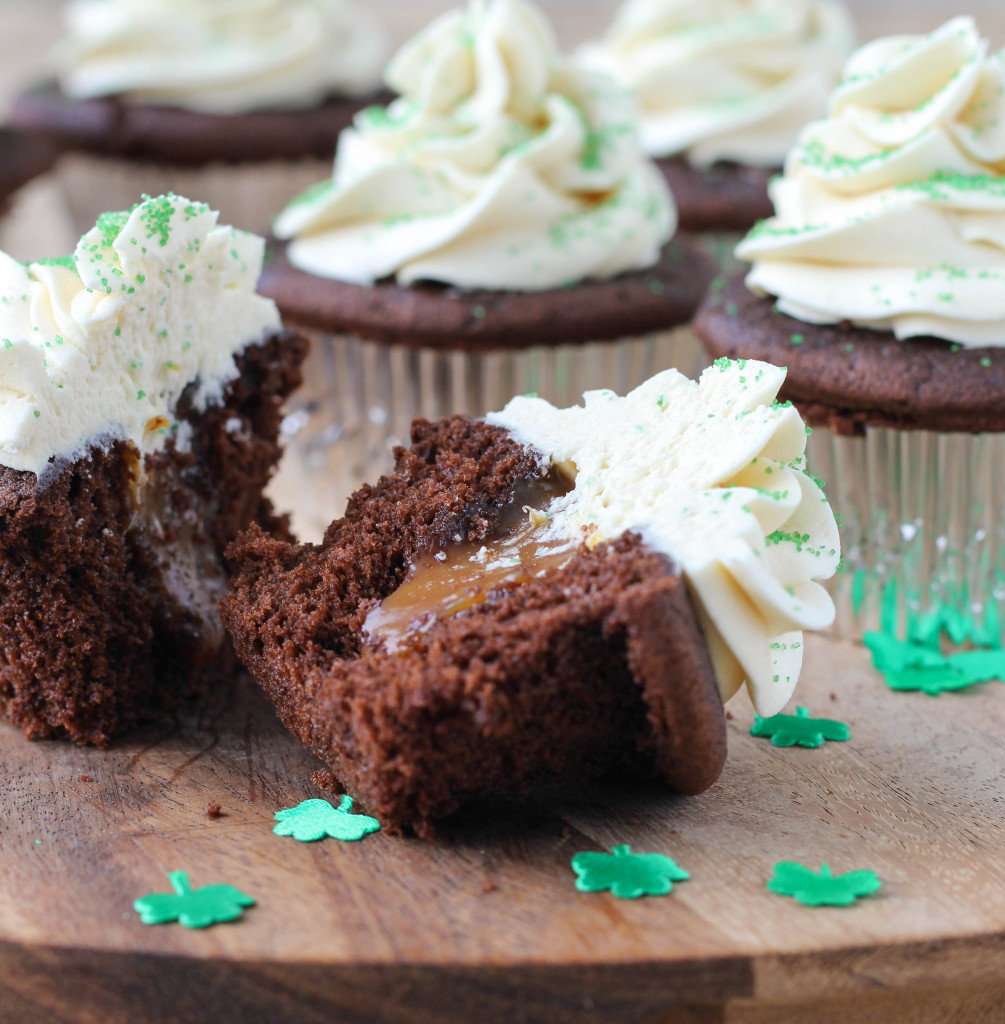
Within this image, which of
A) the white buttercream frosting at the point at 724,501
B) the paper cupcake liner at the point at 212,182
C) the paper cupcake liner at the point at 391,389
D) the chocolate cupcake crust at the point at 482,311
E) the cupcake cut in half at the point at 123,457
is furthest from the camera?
the paper cupcake liner at the point at 212,182

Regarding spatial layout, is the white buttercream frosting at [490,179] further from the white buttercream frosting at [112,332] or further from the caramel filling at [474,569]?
the caramel filling at [474,569]

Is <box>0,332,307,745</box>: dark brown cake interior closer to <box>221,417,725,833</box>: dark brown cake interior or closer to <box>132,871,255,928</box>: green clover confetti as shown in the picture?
<box>221,417,725,833</box>: dark brown cake interior

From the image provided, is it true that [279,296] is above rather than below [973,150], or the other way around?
below

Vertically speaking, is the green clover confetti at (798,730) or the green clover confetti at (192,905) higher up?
the green clover confetti at (192,905)

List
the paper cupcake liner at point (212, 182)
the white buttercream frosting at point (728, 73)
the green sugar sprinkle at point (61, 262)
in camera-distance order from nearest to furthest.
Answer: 1. the green sugar sprinkle at point (61, 262)
2. the white buttercream frosting at point (728, 73)
3. the paper cupcake liner at point (212, 182)

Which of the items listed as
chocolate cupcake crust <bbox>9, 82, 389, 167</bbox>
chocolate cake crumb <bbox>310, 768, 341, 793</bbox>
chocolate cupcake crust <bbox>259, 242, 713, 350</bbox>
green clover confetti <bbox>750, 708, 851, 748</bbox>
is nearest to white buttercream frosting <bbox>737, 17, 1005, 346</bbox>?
chocolate cupcake crust <bbox>259, 242, 713, 350</bbox>

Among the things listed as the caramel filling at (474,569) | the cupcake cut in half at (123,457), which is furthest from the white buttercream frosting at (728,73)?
the caramel filling at (474,569)

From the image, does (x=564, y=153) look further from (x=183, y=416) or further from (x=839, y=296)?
(x=183, y=416)

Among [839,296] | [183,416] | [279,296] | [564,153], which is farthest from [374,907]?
[564,153]
